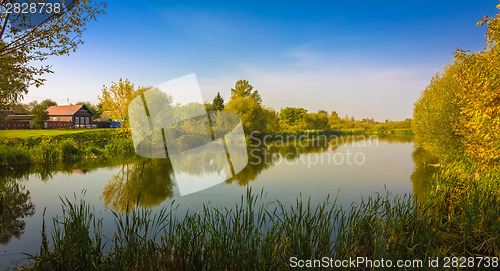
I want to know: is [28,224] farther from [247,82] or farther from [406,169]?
[247,82]

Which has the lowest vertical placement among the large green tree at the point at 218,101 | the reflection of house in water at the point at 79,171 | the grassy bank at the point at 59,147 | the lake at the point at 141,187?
the lake at the point at 141,187

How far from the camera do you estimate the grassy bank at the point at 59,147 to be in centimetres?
1507

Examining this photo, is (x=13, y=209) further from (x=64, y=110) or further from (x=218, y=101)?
(x=64, y=110)

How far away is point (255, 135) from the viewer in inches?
1457

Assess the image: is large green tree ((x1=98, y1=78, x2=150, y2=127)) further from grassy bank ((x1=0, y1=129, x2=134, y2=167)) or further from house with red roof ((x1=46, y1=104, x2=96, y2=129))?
house with red roof ((x1=46, y1=104, x2=96, y2=129))

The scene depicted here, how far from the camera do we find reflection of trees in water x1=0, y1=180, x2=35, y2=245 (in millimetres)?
6211

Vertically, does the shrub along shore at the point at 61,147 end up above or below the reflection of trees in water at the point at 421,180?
above

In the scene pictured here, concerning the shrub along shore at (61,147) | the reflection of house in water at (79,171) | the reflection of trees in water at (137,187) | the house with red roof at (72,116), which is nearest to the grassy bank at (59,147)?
the shrub along shore at (61,147)

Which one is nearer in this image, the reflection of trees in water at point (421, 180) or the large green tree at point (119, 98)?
the reflection of trees in water at point (421, 180)

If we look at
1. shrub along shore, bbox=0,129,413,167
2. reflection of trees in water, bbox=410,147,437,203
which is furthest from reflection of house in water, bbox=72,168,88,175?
reflection of trees in water, bbox=410,147,437,203

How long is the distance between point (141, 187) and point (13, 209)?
13.0ft

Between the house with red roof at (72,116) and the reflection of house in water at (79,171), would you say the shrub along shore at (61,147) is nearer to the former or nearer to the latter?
the reflection of house in water at (79,171)

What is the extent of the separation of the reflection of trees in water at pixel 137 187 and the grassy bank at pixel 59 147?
4.45 metres

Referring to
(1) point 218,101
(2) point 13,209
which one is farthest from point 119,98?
(1) point 218,101
